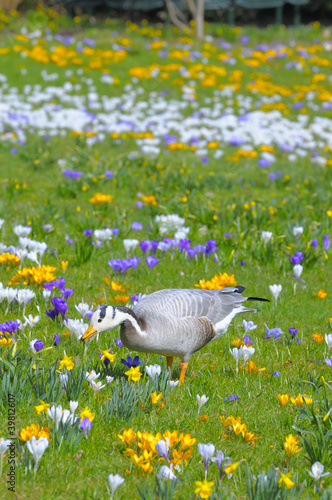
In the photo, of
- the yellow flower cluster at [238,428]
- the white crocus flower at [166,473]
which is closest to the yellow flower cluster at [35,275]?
the yellow flower cluster at [238,428]

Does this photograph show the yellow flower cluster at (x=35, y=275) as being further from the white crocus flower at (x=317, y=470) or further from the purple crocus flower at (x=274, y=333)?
the white crocus flower at (x=317, y=470)

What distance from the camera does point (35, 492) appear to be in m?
2.65

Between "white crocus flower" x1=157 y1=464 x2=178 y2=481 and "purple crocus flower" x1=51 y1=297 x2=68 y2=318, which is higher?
"white crocus flower" x1=157 y1=464 x2=178 y2=481

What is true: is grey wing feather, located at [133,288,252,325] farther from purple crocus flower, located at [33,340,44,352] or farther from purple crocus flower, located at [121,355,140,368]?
purple crocus flower, located at [33,340,44,352]

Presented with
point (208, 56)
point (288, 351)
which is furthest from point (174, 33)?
point (288, 351)

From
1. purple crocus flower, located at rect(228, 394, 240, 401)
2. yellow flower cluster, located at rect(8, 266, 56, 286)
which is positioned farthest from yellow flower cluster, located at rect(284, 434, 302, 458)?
yellow flower cluster, located at rect(8, 266, 56, 286)

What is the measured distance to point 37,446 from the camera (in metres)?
2.57

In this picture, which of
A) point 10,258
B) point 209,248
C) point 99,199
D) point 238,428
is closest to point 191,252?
point 209,248

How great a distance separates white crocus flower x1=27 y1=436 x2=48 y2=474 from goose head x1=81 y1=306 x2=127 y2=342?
0.88 meters

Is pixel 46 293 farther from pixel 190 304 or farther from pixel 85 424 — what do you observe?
pixel 85 424

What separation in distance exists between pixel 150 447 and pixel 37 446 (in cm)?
60

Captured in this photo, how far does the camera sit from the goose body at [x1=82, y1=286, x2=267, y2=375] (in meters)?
3.42

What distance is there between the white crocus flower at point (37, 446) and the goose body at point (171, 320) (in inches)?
33.5

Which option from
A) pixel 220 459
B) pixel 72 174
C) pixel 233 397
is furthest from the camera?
pixel 72 174
